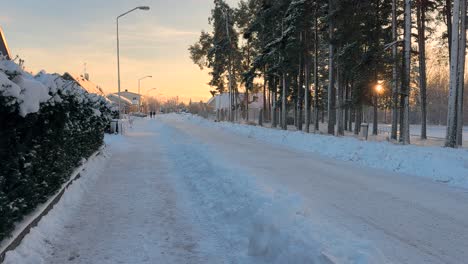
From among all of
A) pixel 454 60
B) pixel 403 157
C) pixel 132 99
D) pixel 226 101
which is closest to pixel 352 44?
pixel 454 60

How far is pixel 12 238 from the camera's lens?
504 centimetres

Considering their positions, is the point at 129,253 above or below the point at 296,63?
below

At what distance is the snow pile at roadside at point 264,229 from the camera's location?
190 inches

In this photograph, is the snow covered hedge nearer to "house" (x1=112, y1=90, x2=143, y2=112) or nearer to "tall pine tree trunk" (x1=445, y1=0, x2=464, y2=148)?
"tall pine tree trunk" (x1=445, y1=0, x2=464, y2=148)

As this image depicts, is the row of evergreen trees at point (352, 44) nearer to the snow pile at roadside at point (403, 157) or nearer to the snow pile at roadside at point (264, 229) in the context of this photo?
the snow pile at roadside at point (403, 157)

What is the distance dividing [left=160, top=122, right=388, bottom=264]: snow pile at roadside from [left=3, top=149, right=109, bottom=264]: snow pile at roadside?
2.26m

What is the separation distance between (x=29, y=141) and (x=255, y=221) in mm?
3577

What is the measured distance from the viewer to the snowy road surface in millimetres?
5262

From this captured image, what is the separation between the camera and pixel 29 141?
5828 mm

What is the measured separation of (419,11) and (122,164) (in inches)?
968

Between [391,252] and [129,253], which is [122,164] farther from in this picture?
[391,252]

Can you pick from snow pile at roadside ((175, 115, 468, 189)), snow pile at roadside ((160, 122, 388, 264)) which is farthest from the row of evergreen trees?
snow pile at roadside ((160, 122, 388, 264))

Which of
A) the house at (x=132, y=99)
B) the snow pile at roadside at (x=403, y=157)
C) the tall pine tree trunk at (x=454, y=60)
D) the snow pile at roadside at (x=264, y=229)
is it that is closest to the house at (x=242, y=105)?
the house at (x=132, y=99)

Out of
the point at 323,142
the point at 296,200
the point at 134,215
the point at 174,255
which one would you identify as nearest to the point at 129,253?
the point at 174,255
